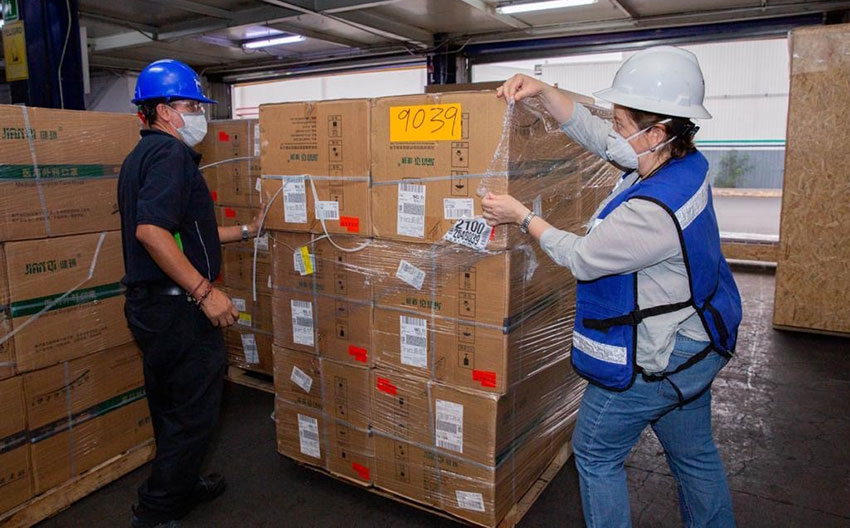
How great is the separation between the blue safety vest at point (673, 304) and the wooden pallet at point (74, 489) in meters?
2.40

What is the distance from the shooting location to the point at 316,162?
2.59m

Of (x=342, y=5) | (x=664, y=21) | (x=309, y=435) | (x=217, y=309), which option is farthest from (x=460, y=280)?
(x=664, y=21)

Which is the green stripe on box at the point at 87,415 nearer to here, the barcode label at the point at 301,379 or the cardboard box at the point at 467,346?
the barcode label at the point at 301,379

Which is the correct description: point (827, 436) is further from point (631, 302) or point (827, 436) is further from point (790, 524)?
point (631, 302)

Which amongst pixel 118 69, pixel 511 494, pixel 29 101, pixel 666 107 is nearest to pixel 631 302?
pixel 666 107

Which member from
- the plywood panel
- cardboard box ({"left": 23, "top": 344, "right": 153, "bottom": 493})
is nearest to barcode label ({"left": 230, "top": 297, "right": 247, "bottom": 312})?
cardboard box ({"left": 23, "top": 344, "right": 153, "bottom": 493})

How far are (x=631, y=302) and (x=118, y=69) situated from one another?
8.65m

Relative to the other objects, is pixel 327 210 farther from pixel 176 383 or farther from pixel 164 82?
pixel 176 383

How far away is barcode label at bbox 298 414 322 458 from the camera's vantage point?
2.86 metres

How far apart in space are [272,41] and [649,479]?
5748mm

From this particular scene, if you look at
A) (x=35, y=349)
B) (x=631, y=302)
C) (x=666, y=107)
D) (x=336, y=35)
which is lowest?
(x=35, y=349)

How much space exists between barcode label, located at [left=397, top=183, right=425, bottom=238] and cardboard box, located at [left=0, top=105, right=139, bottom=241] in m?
1.52

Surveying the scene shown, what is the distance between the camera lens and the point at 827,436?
3.41 m

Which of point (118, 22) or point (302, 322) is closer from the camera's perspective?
point (302, 322)
